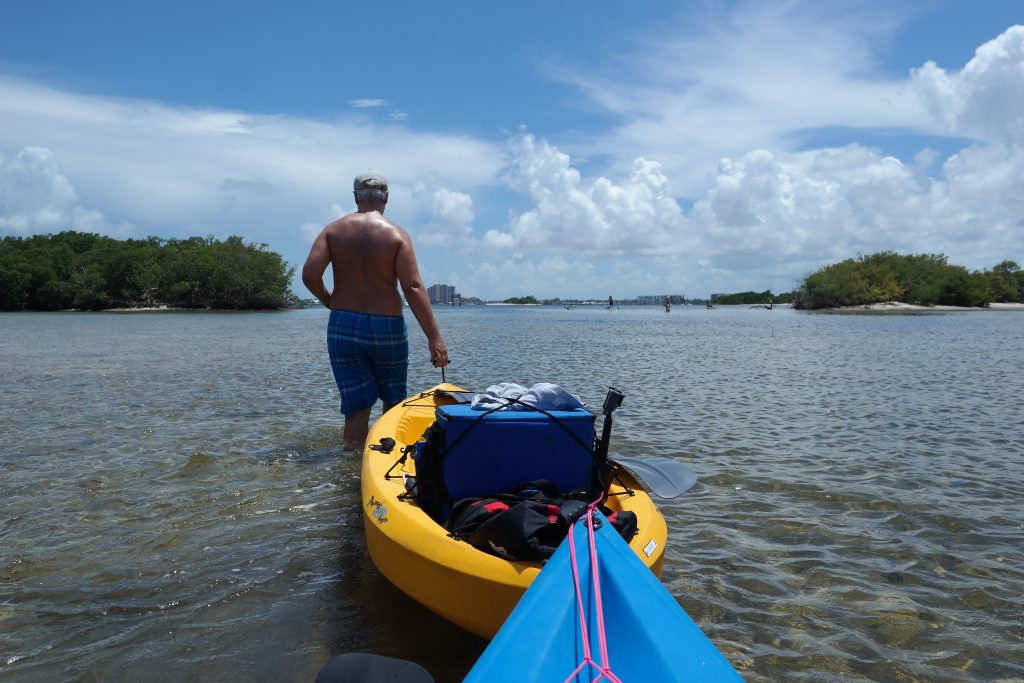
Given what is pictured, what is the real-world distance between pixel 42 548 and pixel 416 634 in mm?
3243

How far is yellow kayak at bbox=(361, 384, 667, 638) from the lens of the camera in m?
3.08

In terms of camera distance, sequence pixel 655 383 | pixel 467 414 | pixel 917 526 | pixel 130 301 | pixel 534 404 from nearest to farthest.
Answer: pixel 467 414 → pixel 534 404 → pixel 917 526 → pixel 655 383 → pixel 130 301

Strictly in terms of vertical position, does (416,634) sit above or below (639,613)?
below

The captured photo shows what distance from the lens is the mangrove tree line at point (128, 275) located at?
87.6 m

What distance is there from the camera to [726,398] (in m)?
13.2

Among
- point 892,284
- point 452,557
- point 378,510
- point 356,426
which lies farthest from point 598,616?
point 892,284

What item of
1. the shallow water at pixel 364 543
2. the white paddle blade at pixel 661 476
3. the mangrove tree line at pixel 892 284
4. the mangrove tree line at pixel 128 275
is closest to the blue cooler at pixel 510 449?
the white paddle blade at pixel 661 476

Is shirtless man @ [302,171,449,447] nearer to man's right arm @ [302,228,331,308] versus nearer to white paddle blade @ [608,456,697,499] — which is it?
man's right arm @ [302,228,331,308]

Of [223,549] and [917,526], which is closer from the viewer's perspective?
[223,549]

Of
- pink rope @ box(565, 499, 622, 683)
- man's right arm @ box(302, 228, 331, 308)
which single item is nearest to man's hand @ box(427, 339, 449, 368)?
man's right arm @ box(302, 228, 331, 308)

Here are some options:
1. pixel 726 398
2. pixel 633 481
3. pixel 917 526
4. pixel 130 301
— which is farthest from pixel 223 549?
pixel 130 301

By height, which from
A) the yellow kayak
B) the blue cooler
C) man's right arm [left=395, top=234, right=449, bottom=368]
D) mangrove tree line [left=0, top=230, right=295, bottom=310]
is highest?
mangrove tree line [left=0, top=230, right=295, bottom=310]

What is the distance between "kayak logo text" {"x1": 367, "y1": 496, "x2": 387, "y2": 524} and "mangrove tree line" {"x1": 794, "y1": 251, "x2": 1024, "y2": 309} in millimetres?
113615

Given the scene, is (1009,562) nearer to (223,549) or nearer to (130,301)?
(223,549)
